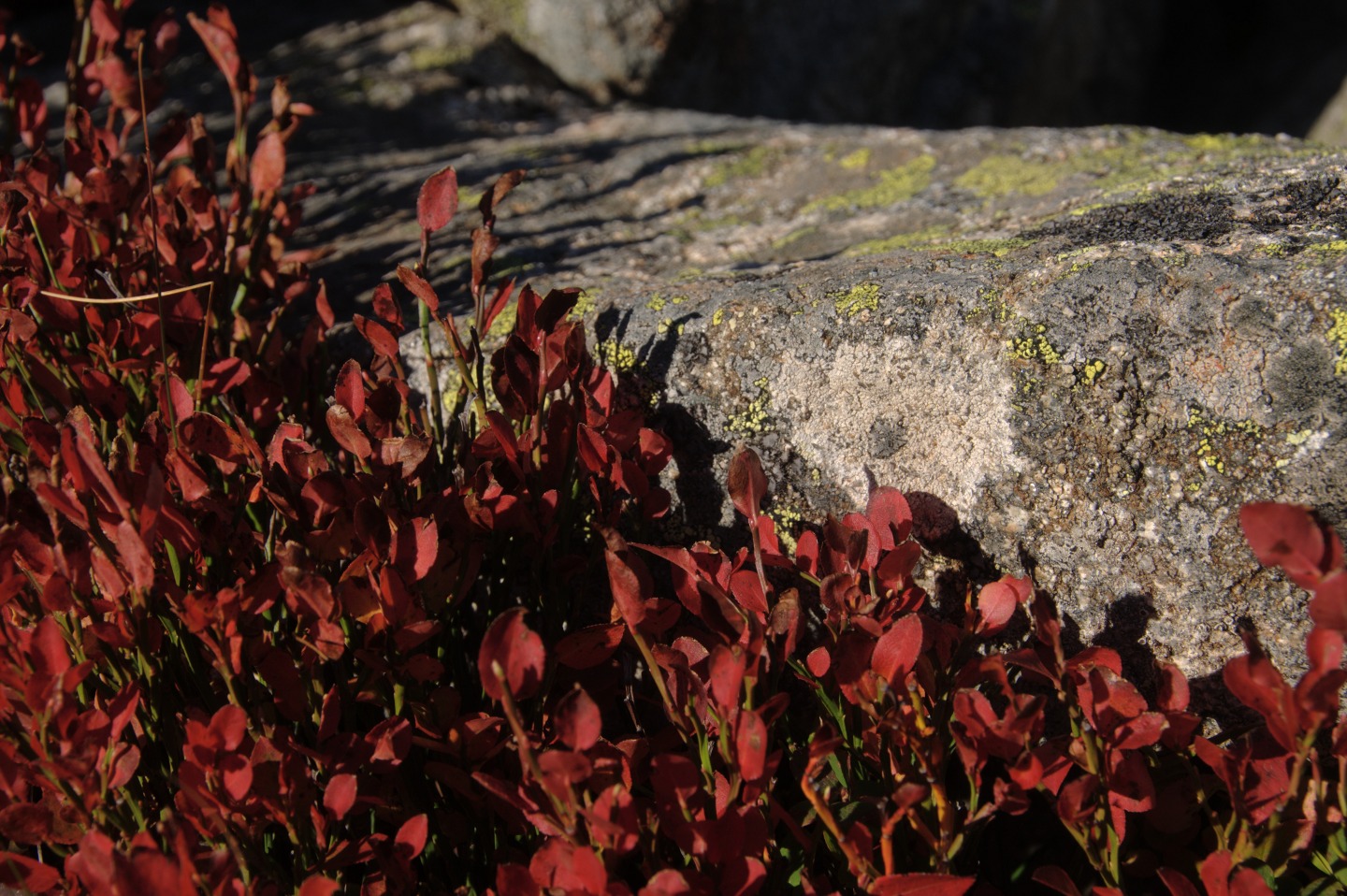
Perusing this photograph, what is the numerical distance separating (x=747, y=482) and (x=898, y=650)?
0.28m

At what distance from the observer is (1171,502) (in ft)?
4.49

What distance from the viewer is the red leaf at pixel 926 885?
103cm

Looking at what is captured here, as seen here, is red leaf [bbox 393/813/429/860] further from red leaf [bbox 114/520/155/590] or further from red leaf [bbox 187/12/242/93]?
red leaf [bbox 187/12/242/93]

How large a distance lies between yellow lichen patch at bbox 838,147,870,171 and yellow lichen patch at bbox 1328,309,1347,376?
1.30 m

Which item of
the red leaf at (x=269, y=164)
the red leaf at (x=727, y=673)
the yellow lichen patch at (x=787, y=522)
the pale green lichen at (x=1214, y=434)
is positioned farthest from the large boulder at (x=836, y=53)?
the red leaf at (x=727, y=673)

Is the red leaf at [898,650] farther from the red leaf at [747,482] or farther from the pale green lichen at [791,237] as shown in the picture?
the pale green lichen at [791,237]

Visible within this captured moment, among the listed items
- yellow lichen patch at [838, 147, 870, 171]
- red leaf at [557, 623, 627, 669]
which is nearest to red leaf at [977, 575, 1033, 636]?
red leaf at [557, 623, 627, 669]

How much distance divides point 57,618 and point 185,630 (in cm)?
17

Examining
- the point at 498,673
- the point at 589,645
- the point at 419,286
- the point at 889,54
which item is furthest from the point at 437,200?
the point at 889,54

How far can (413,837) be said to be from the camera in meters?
1.15

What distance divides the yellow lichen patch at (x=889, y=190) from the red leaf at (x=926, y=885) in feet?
5.11

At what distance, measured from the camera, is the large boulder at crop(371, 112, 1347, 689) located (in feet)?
4.39

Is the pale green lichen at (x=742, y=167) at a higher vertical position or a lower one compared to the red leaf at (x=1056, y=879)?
higher

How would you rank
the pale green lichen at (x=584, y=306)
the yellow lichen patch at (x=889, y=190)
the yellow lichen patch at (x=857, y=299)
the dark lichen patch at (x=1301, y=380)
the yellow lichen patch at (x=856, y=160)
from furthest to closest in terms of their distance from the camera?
the yellow lichen patch at (x=856, y=160) → the yellow lichen patch at (x=889, y=190) → the pale green lichen at (x=584, y=306) → the yellow lichen patch at (x=857, y=299) → the dark lichen patch at (x=1301, y=380)
